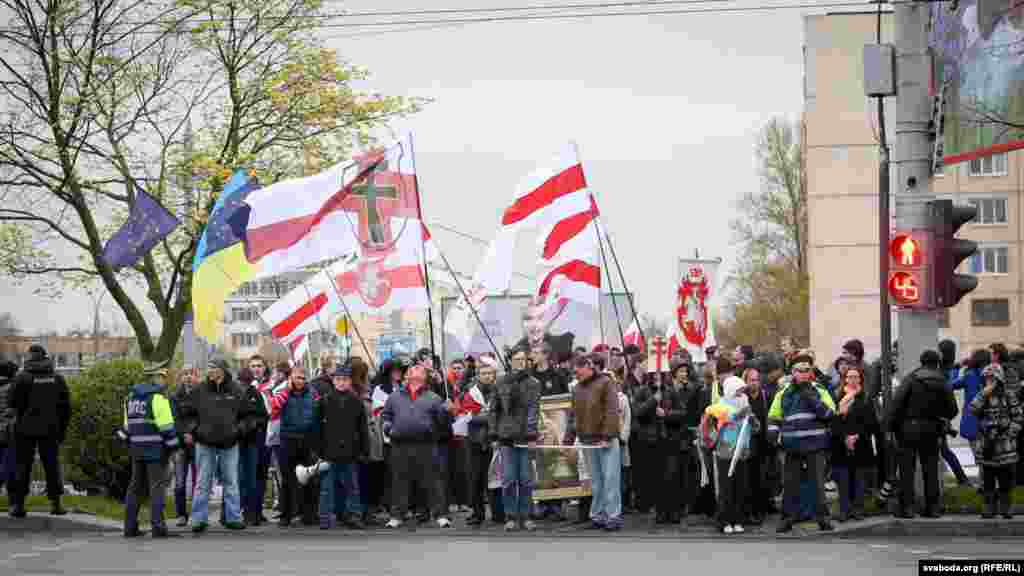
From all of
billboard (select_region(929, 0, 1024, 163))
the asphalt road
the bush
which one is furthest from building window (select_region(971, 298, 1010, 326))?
the asphalt road

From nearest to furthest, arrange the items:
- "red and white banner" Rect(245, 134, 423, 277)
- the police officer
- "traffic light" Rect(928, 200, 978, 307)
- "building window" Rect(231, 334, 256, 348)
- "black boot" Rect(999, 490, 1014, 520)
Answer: "traffic light" Rect(928, 200, 978, 307)
"black boot" Rect(999, 490, 1014, 520)
the police officer
"red and white banner" Rect(245, 134, 423, 277)
"building window" Rect(231, 334, 256, 348)

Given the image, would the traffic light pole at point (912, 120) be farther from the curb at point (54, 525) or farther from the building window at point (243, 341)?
the building window at point (243, 341)

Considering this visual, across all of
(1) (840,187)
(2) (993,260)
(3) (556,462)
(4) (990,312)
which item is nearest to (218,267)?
(3) (556,462)

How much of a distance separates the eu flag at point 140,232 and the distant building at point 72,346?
2254 cm

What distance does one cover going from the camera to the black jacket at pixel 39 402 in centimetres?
1936

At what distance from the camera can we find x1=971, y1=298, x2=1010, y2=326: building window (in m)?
73.6

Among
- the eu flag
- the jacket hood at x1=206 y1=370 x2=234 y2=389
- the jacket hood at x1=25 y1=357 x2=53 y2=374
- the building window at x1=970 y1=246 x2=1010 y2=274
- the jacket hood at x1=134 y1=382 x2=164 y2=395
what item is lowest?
the jacket hood at x1=134 y1=382 x2=164 y2=395

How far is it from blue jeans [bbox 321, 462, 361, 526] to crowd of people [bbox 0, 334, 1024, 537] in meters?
0.02

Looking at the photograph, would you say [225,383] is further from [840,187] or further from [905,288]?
[840,187]

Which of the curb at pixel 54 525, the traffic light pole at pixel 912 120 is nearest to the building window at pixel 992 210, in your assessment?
the traffic light pole at pixel 912 120

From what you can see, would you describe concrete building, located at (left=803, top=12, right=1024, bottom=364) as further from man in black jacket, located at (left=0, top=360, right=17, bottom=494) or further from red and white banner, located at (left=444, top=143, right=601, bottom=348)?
man in black jacket, located at (left=0, top=360, right=17, bottom=494)

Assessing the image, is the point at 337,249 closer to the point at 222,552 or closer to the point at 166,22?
the point at 222,552

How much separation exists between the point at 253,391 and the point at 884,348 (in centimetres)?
720

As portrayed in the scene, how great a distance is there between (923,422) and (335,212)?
7821 mm
